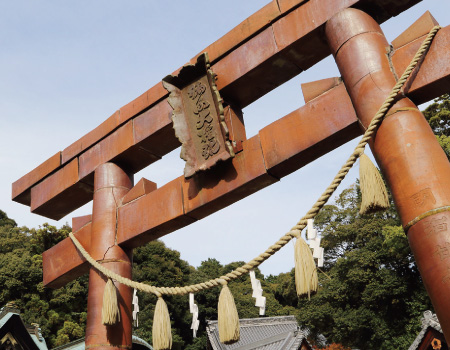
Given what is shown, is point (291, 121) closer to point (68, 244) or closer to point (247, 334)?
point (68, 244)

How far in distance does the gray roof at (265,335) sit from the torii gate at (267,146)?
42.8 feet

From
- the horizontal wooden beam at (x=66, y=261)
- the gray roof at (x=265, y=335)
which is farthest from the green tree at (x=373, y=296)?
the horizontal wooden beam at (x=66, y=261)

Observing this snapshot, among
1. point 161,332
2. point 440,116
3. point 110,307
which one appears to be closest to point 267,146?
point 161,332

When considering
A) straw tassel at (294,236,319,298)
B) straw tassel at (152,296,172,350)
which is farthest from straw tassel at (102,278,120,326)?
straw tassel at (294,236,319,298)

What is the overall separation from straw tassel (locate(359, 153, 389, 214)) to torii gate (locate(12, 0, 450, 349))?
0.29 feet

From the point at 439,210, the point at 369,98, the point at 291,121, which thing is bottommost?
the point at 439,210

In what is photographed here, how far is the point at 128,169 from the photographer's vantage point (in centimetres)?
428

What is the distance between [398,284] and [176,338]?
13.4 metres

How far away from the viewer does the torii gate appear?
2.26 m

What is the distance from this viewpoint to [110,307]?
10.6ft

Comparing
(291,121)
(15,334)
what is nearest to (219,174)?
(291,121)

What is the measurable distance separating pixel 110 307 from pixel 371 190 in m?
2.15

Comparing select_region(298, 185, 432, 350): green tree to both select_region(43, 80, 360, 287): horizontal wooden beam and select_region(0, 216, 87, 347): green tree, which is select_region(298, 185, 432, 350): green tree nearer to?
select_region(0, 216, 87, 347): green tree

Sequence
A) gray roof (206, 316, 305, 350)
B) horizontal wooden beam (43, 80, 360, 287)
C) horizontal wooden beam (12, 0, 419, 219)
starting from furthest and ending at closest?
gray roof (206, 316, 305, 350) < horizontal wooden beam (12, 0, 419, 219) < horizontal wooden beam (43, 80, 360, 287)
